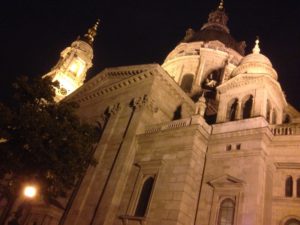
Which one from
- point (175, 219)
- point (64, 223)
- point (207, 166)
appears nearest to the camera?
point (175, 219)

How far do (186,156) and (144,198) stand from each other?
127 inches

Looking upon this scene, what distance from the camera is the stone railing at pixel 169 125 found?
1947cm

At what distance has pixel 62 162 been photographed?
1669cm

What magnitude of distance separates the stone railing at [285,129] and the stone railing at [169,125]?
4474 millimetres

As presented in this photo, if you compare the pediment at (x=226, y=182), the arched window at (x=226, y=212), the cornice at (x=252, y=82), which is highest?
the cornice at (x=252, y=82)

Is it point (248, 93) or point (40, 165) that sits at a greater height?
point (248, 93)

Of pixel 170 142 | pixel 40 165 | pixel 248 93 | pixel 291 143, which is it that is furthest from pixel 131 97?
pixel 291 143

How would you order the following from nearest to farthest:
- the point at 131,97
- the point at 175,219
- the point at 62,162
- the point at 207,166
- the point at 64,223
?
the point at 175,219 → the point at 62,162 → the point at 207,166 → the point at 64,223 → the point at 131,97

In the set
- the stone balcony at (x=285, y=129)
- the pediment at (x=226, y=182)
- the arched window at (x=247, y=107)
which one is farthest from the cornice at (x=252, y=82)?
the pediment at (x=226, y=182)

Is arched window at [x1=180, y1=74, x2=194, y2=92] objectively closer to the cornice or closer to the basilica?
the basilica

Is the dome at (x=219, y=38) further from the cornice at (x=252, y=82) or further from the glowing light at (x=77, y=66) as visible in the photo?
the cornice at (x=252, y=82)

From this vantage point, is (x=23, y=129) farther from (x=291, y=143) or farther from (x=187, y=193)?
(x=291, y=143)

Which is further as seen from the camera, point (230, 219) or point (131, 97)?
point (131, 97)

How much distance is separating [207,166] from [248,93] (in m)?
5.42
